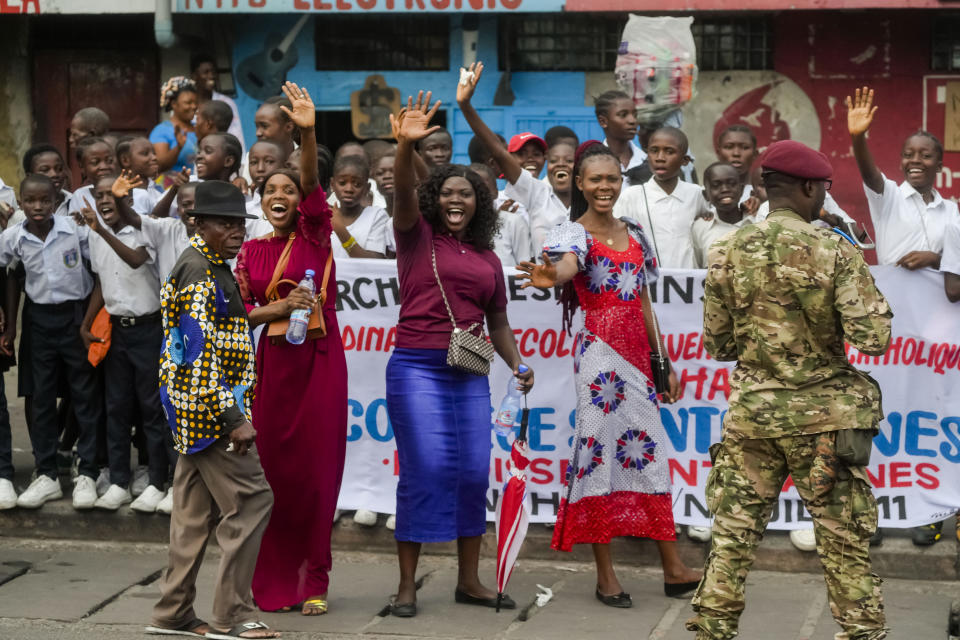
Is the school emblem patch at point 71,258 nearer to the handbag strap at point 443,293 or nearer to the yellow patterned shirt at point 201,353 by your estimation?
the yellow patterned shirt at point 201,353

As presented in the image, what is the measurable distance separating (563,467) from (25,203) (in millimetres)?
3343

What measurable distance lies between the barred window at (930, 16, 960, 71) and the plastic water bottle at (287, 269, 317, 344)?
8.66m

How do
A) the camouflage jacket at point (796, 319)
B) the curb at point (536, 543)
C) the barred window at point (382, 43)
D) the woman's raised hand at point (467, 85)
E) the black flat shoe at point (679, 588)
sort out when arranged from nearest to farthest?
the camouflage jacket at point (796, 319), the woman's raised hand at point (467, 85), the black flat shoe at point (679, 588), the curb at point (536, 543), the barred window at point (382, 43)

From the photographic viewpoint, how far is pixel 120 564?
7.43m

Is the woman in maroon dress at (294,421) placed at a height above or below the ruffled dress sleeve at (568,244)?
below

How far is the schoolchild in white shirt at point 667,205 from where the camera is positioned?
7.91m

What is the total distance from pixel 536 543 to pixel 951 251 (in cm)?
257

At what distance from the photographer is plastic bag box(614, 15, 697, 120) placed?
9719mm

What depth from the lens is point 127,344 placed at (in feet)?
25.8

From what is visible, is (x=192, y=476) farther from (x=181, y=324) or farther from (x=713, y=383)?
(x=713, y=383)

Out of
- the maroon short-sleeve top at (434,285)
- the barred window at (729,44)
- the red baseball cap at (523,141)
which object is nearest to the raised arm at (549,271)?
the maroon short-sleeve top at (434,285)

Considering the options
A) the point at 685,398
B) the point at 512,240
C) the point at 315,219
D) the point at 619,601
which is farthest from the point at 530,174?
the point at 619,601

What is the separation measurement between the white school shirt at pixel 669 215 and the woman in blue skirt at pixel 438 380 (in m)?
1.57

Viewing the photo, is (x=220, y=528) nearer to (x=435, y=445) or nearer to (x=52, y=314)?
(x=435, y=445)
